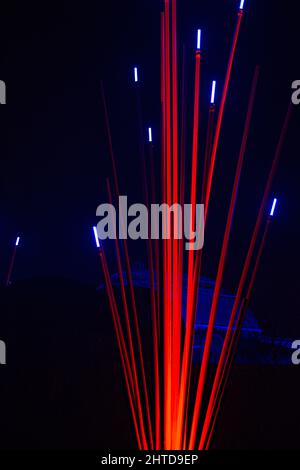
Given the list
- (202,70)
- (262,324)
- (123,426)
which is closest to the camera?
(123,426)

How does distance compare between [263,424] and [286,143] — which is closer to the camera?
[263,424]

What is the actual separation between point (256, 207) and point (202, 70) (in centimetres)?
125

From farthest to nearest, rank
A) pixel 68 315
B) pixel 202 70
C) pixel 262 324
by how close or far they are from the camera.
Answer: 1. pixel 262 324
2. pixel 202 70
3. pixel 68 315

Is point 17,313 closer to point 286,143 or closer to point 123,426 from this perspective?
point 123,426

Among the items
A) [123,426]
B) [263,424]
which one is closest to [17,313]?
[123,426]

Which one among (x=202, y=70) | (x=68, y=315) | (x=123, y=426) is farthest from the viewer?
(x=202, y=70)

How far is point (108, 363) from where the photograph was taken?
2.74 meters

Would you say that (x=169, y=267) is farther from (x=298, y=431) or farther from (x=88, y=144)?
(x=88, y=144)

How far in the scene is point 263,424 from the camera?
2.78 metres

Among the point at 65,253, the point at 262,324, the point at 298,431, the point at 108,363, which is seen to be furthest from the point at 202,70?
the point at 298,431

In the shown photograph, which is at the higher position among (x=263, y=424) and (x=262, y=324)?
(x=262, y=324)

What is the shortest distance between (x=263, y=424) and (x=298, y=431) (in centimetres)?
24

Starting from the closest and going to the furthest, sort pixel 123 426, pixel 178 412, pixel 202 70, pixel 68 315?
pixel 178 412, pixel 123 426, pixel 68 315, pixel 202 70

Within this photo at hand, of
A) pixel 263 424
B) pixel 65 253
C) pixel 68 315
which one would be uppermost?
pixel 65 253
